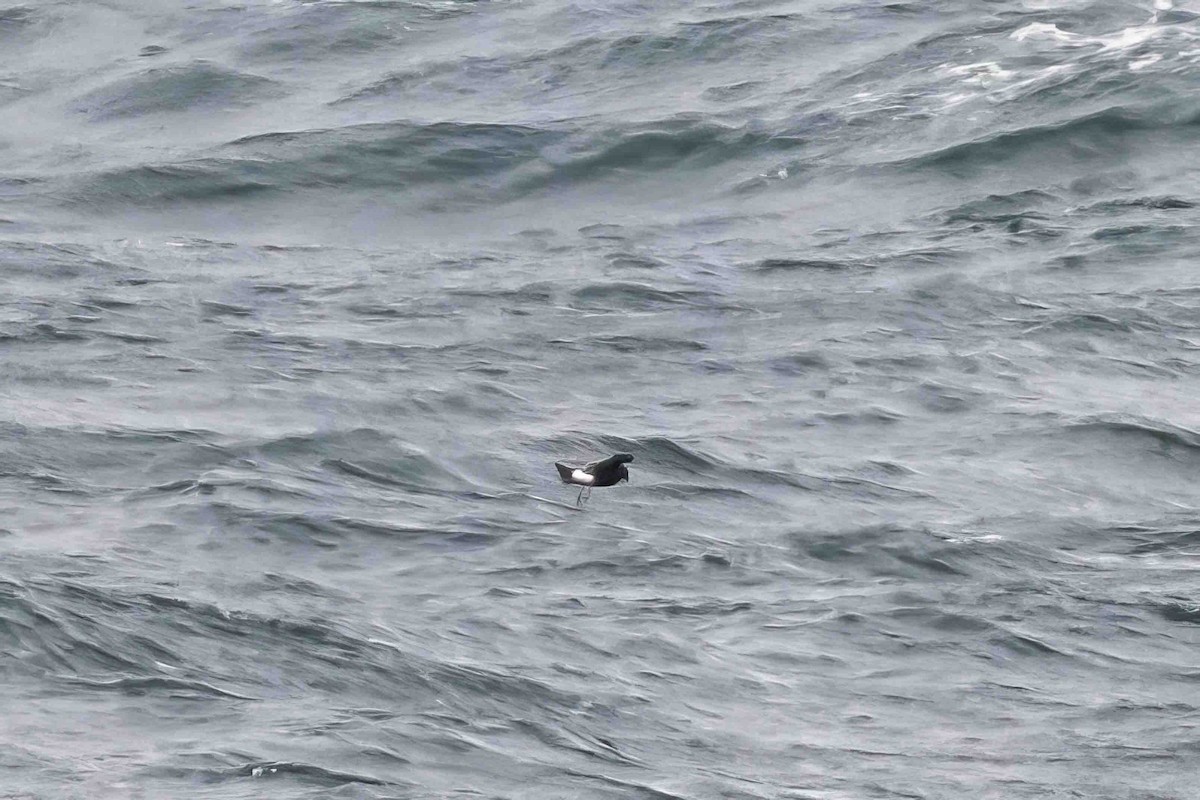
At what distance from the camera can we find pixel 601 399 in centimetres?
1727

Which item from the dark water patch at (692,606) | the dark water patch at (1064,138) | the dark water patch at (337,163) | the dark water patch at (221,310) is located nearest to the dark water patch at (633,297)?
the dark water patch at (221,310)

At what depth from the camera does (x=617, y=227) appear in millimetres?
21594

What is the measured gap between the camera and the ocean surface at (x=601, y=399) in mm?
11938

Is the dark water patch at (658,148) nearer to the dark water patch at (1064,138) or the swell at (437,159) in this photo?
the swell at (437,159)

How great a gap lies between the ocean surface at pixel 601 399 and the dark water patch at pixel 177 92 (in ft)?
0.20

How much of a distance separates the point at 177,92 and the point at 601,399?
1020 centimetres

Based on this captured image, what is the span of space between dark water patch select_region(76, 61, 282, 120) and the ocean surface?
0.06m

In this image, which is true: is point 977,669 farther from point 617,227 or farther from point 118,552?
point 617,227

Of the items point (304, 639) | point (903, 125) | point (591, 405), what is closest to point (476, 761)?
point (304, 639)

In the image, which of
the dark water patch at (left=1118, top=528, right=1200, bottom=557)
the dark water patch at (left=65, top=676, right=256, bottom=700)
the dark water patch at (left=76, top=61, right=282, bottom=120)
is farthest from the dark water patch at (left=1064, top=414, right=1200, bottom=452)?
the dark water patch at (left=76, top=61, right=282, bottom=120)

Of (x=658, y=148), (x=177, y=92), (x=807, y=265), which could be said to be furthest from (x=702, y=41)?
(x=807, y=265)

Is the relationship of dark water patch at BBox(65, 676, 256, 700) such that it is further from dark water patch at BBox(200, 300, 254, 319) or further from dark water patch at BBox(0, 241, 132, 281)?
dark water patch at BBox(0, 241, 132, 281)

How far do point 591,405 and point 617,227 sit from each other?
480cm

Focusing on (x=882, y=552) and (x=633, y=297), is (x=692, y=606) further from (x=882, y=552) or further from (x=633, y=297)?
(x=633, y=297)
